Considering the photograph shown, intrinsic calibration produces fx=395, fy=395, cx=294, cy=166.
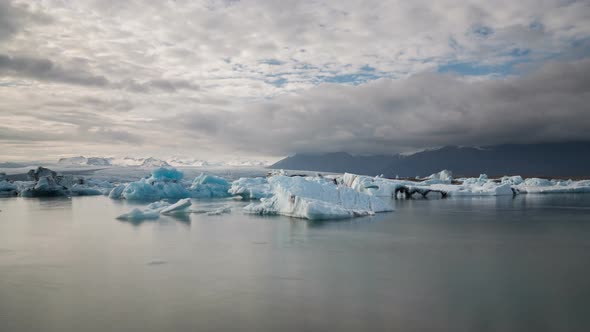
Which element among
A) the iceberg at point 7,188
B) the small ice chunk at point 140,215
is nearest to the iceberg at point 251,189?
the small ice chunk at point 140,215

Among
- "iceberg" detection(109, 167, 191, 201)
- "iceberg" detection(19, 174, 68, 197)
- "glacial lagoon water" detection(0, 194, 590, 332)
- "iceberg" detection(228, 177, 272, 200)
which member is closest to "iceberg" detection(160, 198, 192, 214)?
"glacial lagoon water" detection(0, 194, 590, 332)

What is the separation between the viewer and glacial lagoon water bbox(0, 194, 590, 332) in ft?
12.3

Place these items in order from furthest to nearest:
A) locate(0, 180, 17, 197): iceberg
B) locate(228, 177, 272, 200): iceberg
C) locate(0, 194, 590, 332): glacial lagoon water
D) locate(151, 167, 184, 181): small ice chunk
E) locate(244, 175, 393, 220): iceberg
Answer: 1. locate(0, 180, 17, 197): iceberg
2. locate(151, 167, 184, 181): small ice chunk
3. locate(228, 177, 272, 200): iceberg
4. locate(244, 175, 393, 220): iceberg
5. locate(0, 194, 590, 332): glacial lagoon water

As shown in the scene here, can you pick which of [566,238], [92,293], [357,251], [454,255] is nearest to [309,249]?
[357,251]

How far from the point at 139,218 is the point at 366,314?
10196mm

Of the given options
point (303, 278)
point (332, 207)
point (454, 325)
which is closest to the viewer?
point (454, 325)

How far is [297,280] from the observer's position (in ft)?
17.1

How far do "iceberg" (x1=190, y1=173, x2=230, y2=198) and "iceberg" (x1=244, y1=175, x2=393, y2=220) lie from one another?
12914mm

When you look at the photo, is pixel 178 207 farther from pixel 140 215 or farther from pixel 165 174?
pixel 165 174

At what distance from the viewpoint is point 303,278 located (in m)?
5.31

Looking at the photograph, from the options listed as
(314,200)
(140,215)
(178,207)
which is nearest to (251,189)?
(178,207)

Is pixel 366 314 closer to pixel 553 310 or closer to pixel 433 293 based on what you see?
pixel 433 293

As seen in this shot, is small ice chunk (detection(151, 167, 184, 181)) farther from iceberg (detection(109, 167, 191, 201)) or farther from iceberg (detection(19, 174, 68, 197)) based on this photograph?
iceberg (detection(19, 174, 68, 197))

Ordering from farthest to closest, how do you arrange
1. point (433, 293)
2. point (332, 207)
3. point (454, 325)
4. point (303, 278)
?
point (332, 207)
point (303, 278)
point (433, 293)
point (454, 325)
